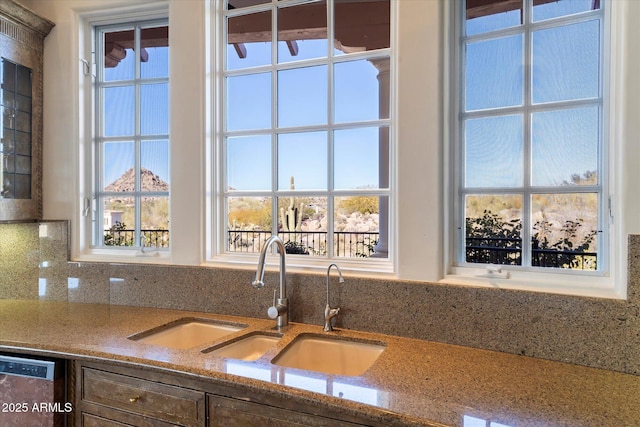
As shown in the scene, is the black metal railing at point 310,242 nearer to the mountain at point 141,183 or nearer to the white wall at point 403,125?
the white wall at point 403,125

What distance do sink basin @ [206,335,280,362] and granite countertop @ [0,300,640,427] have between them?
33 millimetres

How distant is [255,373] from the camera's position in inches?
45.3

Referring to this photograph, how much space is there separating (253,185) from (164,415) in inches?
43.4

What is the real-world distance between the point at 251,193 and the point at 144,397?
40.4 inches

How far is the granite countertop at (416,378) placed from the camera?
0.94 metres

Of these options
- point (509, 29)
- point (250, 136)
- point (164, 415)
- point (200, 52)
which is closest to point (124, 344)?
point (164, 415)

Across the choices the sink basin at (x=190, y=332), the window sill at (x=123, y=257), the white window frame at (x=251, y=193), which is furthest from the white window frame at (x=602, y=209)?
the window sill at (x=123, y=257)

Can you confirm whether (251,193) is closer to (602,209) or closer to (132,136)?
(132,136)

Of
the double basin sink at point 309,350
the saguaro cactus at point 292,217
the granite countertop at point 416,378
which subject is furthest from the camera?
the saguaro cactus at point 292,217

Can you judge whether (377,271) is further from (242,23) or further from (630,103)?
(242,23)

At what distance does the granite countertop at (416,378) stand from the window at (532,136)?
16.4 inches

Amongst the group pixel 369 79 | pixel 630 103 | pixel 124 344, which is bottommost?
pixel 124 344

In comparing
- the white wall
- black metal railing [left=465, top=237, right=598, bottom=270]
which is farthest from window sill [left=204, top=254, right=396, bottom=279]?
black metal railing [left=465, top=237, right=598, bottom=270]

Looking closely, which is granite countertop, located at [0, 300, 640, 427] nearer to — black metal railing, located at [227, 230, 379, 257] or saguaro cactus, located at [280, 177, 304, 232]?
black metal railing, located at [227, 230, 379, 257]
